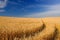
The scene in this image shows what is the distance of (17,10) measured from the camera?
152cm

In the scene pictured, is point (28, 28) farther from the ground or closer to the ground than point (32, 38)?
farther from the ground

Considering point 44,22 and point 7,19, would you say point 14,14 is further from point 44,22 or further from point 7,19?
point 44,22

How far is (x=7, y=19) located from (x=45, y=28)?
19.5 inches

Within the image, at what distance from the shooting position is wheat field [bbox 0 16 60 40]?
146cm

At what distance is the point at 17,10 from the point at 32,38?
1.33ft

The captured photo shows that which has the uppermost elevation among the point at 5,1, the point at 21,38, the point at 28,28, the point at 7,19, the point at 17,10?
the point at 5,1

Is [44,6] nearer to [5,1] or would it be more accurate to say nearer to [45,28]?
[45,28]

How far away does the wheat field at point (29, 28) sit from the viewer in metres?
1.46

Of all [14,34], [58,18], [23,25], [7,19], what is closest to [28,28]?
[23,25]

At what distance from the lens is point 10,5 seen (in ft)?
4.98

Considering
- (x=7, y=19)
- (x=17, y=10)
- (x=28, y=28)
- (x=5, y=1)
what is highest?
(x=5, y=1)

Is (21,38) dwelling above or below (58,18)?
below

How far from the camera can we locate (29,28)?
1.49 m

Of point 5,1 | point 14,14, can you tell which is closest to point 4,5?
point 5,1
